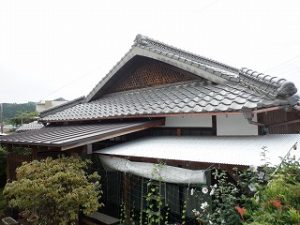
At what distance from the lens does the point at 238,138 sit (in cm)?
709

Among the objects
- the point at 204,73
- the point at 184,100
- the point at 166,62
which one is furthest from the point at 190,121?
the point at 166,62

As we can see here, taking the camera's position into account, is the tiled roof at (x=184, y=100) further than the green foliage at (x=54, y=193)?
No

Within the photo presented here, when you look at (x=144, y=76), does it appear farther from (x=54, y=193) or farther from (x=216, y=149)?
(x=54, y=193)

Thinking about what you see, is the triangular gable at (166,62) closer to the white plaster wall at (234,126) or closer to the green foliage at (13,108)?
the white plaster wall at (234,126)

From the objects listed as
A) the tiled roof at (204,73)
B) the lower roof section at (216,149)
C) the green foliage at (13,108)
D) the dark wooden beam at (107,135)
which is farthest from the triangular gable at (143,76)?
the green foliage at (13,108)

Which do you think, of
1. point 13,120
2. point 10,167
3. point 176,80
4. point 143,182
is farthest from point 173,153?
point 13,120

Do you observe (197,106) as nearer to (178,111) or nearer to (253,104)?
(178,111)

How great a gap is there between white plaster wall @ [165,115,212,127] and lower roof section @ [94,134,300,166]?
47 centimetres

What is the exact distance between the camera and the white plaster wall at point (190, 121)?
802 centimetres

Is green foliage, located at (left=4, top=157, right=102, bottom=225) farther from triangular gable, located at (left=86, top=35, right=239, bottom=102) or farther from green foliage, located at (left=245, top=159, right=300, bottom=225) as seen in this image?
triangular gable, located at (left=86, top=35, right=239, bottom=102)

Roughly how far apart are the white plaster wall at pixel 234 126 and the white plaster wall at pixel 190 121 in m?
0.36

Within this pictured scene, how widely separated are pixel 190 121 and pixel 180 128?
1.54ft

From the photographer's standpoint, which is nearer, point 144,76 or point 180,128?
point 180,128

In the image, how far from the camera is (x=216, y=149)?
6.58 meters
